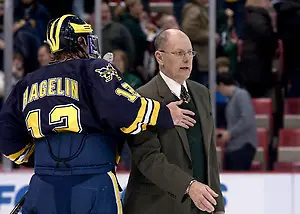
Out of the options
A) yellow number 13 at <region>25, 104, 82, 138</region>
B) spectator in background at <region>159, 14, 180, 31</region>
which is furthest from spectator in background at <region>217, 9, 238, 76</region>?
yellow number 13 at <region>25, 104, 82, 138</region>

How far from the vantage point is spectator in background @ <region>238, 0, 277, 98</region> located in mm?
6906

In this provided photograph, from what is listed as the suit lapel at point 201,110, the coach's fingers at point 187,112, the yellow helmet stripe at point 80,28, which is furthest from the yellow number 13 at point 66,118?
the suit lapel at point 201,110

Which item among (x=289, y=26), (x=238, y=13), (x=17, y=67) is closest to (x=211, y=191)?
(x=17, y=67)

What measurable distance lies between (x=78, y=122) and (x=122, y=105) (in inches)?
8.2

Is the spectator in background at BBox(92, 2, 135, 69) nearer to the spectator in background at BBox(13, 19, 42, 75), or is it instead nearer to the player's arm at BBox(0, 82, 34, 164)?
the spectator in background at BBox(13, 19, 42, 75)

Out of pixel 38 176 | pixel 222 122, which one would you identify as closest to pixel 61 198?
pixel 38 176

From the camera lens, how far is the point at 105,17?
259 inches

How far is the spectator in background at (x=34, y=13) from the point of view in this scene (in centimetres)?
676

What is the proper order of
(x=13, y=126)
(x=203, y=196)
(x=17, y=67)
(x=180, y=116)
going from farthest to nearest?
(x=17, y=67) → (x=13, y=126) → (x=180, y=116) → (x=203, y=196)

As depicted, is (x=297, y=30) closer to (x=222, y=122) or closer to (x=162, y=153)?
(x=222, y=122)

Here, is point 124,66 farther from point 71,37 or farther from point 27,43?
point 71,37

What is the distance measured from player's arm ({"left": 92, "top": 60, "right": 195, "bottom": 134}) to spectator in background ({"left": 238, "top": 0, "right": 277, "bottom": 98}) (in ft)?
11.1

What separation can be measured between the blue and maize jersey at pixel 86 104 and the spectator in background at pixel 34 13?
3.15m

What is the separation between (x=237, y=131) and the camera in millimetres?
6465
